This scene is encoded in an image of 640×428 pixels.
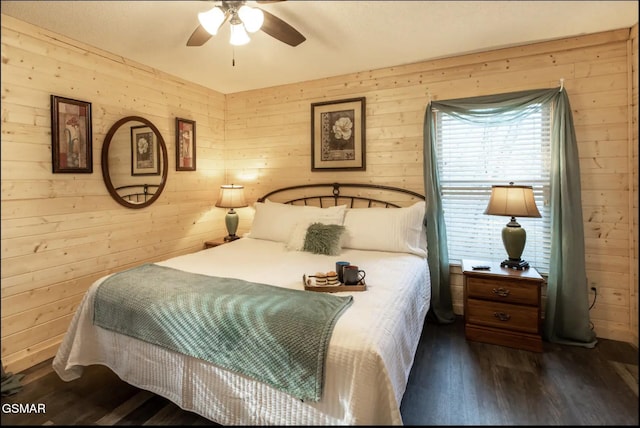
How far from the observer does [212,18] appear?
1.62 metres

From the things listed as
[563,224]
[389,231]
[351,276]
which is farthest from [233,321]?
[563,224]

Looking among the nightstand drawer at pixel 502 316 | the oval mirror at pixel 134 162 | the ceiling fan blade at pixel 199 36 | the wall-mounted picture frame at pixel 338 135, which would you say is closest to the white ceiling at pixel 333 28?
the ceiling fan blade at pixel 199 36

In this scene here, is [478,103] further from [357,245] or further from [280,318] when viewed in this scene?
[280,318]

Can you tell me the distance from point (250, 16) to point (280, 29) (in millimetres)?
350

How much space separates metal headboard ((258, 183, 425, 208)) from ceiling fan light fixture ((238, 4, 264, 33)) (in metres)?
1.94

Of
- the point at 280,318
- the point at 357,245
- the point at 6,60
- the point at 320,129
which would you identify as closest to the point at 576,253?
the point at 357,245

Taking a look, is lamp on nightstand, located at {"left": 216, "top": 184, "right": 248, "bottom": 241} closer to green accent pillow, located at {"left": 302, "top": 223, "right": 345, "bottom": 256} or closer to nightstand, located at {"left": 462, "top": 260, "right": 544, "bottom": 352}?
green accent pillow, located at {"left": 302, "top": 223, "right": 345, "bottom": 256}

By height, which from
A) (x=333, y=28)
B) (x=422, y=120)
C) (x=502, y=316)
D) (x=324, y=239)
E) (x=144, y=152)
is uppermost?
(x=333, y=28)

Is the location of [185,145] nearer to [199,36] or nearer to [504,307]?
[199,36]

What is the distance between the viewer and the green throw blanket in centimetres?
136

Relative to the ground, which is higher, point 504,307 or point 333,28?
point 333,28

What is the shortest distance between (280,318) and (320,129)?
2.50 m

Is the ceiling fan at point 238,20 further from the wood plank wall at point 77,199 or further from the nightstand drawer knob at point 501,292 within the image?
the nightstand drawer knob at point 501,292

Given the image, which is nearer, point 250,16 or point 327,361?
Result: point 327,361
